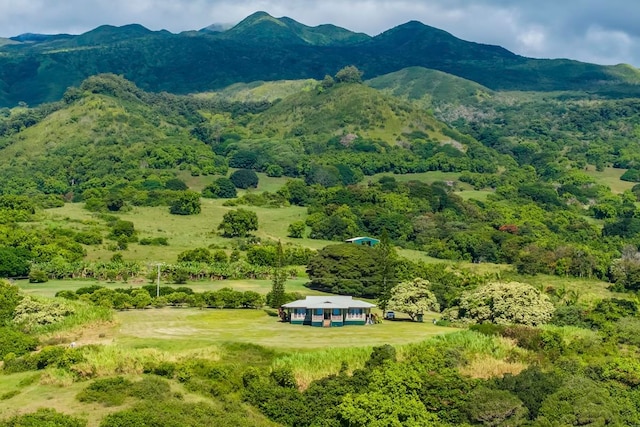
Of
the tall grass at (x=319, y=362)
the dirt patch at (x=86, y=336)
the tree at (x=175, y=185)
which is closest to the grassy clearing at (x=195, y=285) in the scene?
the dirt patch at (x=86, y=336)

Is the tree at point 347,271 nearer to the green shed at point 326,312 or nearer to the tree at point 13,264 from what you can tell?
the green shed at point 326,312

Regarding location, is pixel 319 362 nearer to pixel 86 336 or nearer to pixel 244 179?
pixel 86 336

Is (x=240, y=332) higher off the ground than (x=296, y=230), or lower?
higher

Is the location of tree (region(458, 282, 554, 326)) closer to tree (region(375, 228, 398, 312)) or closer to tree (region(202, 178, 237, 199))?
tree (region(375, 228, 398, 312))

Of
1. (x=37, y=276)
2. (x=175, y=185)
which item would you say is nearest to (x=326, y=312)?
(x=37, y=276)

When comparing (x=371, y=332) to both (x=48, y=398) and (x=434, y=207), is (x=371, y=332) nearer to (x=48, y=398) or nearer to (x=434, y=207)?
(x=48, y=398)

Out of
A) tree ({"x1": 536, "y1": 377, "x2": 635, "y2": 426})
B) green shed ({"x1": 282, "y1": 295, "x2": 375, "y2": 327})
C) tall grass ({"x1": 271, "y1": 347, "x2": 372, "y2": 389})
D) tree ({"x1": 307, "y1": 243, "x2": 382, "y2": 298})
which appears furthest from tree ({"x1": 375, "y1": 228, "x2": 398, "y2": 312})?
tree ({"x1": 536, "y1": 377, "x2": 635, "y2": 426})
